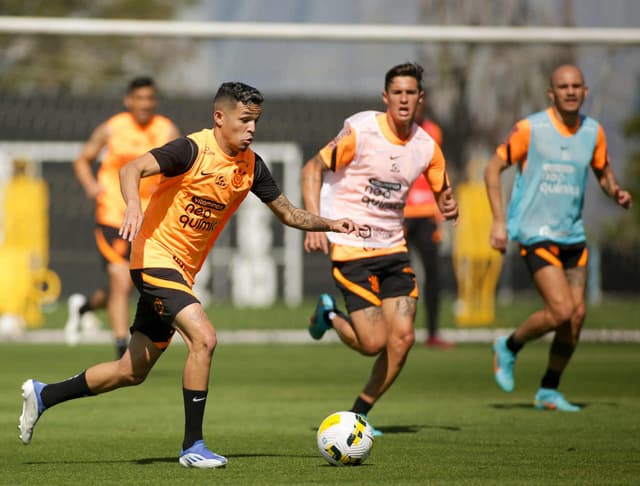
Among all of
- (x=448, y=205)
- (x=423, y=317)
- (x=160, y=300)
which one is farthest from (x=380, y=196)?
(x=423, y=317)

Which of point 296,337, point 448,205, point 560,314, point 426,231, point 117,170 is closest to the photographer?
point 448,205

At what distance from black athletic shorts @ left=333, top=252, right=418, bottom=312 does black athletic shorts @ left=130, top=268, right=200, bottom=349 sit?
180 cm

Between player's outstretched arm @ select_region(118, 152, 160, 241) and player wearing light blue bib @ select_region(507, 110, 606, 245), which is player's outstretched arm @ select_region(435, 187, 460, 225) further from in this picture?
player's outstretched arm @ select_region(118, 152, 160, 241)

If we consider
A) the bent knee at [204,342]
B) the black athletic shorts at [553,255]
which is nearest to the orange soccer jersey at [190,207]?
the bent knee at [204,342]

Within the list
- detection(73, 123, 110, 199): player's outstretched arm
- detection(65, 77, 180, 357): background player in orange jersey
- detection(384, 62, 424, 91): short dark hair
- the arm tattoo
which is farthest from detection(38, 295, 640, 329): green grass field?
the arm tattoo

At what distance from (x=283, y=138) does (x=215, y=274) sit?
11.9ft

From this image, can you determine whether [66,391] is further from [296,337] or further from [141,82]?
[296,337]

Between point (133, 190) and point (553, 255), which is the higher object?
point (133, 190)

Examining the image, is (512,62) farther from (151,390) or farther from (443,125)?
(151,390)

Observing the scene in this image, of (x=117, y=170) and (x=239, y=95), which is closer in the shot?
(x=239, y=95)

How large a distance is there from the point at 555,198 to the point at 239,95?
3.67m

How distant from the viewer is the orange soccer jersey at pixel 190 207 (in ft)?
24.0

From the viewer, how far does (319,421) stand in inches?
366

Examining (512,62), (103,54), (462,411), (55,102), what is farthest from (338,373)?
(103,54)
